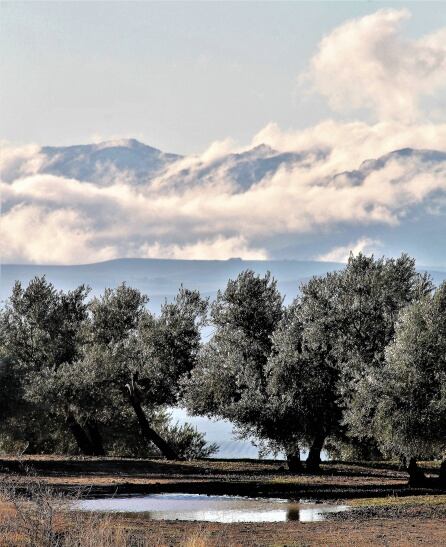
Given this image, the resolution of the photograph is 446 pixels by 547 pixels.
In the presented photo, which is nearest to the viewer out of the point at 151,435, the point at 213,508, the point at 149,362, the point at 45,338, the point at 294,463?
the point at 213,508

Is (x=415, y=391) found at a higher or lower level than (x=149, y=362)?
lower

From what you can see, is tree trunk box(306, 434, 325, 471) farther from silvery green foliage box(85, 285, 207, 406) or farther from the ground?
silvery green foliage box(85, 285, 207, 406)

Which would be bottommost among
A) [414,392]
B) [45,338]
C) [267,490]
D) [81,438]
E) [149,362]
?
[81,438]

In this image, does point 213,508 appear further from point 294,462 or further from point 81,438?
point 81,438

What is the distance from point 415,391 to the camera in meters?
50.4

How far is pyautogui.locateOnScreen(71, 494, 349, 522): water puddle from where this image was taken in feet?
126

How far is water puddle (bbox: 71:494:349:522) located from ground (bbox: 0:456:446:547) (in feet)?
5.63

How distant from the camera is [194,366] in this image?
74812 mm

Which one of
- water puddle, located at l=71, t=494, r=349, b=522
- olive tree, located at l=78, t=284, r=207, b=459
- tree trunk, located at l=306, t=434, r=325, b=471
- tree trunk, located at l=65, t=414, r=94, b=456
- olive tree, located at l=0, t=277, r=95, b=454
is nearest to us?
water puddle, located at l=71, t=494, r=349, b=522

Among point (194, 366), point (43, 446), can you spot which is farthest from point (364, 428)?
point (43, 446)

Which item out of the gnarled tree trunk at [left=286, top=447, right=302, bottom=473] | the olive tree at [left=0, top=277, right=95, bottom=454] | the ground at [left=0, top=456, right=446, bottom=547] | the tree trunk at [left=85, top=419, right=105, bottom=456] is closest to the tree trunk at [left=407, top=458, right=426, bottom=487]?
the ground at [left=0, top=456, right=446, bottom=547]

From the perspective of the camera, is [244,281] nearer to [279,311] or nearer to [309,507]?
[279,311]

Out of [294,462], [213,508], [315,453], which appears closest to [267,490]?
[213,508]

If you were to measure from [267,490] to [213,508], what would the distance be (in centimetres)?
919
